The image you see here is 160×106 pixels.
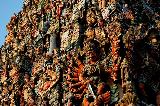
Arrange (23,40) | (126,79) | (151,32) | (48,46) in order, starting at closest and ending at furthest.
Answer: (126,79)
(151,32)
(48,46)
(23,40)

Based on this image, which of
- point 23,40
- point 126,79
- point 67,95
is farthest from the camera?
point 23,40

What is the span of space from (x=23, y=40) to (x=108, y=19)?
3382 centimetres

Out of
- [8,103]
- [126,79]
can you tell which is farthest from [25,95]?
[126,79]

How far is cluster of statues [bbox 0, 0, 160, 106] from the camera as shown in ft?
249

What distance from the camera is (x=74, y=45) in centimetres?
9000

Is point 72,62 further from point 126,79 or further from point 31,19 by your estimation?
point 31,19

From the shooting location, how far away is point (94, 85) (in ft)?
254

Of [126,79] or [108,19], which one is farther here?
[108,19]

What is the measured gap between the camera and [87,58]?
83.5 metres

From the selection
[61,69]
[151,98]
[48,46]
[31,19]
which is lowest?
[151,98]

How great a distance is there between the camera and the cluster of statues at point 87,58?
75750mm

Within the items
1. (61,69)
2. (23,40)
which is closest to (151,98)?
(61,69)

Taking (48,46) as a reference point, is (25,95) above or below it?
below

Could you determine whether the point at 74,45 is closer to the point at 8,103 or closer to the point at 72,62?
the point at 72,62
